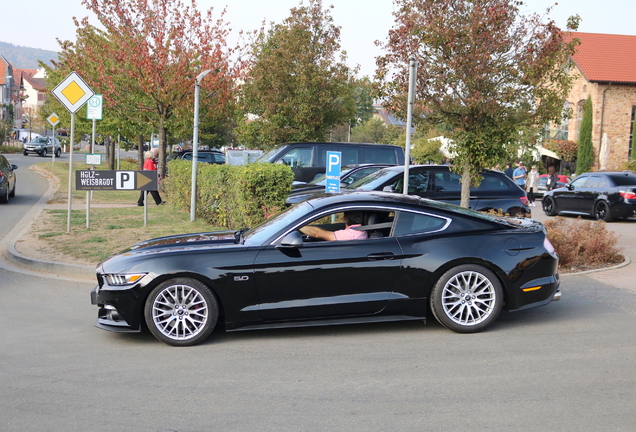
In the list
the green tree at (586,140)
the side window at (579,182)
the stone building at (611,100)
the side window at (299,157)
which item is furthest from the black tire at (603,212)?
the green tree at (586,140)

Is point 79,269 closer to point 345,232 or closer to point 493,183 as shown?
point 345,232

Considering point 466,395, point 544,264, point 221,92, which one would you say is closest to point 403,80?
point 544,264

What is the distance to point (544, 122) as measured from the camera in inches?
527

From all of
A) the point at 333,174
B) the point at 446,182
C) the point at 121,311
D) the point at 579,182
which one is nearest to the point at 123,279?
the point at 121,311

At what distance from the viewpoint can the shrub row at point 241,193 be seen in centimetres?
1222

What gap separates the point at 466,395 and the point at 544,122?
9.71 metres

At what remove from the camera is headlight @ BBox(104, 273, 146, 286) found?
6.16m

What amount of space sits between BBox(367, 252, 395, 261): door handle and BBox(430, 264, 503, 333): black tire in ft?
1.73

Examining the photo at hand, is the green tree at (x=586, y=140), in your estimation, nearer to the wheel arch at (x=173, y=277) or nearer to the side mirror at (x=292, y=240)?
the side mirror at (x=292, y=240)

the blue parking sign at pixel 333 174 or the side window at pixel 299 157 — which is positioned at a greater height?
the side window at pixel 299 157

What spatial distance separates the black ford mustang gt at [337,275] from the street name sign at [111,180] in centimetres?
628

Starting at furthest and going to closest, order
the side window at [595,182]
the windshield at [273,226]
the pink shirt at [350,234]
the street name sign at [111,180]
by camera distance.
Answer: the side window at [595,182], the street name sign at [111,180], the pink shirt at [350,234], the windshield at [273,226]

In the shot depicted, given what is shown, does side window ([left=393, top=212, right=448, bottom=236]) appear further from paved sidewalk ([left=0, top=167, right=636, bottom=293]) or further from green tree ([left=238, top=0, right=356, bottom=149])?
green tree ([left=238, top=0, right=356, bottom=149])

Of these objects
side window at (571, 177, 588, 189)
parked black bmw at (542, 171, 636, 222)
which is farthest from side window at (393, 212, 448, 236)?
side window at (571, 177, 588, 189)
